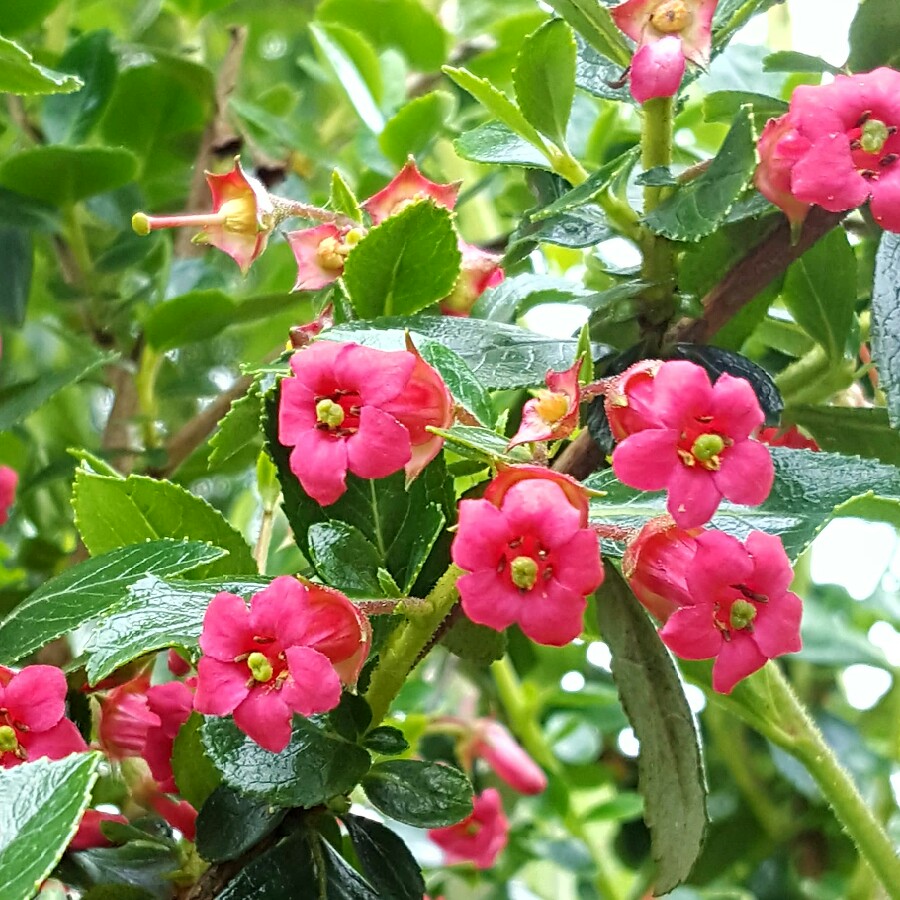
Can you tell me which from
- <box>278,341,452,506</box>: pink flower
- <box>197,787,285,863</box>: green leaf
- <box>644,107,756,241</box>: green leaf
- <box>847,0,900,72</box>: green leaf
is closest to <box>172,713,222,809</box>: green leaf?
<box>197,787,285,863</box>: green leaf

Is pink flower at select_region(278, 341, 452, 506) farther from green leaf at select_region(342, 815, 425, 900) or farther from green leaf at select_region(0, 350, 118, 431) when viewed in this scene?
green leaf at select_region(0, 350, 118, 431)

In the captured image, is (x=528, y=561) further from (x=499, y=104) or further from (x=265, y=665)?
(x=499, y=104)

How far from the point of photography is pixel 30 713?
0.35 m

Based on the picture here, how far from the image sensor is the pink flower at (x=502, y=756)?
73cm

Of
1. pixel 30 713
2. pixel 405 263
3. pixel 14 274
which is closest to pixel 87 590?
pixel 30 713

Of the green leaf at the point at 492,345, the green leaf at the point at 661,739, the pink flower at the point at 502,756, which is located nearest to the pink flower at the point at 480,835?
the pink flower at the point at 502,756

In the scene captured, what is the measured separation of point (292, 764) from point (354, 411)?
108 mm

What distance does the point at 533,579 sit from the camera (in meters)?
0.29

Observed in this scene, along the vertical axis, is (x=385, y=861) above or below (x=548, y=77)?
below

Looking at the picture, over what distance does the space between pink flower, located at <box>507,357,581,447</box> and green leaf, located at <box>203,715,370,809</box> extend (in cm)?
12

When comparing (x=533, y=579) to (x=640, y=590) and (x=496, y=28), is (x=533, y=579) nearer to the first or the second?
(x=640, y=590)

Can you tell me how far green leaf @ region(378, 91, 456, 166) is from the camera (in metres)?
0.63

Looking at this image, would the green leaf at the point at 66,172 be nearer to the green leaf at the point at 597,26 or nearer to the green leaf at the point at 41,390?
the green leaf at the point at 41,390

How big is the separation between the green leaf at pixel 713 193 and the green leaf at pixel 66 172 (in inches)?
14.2
